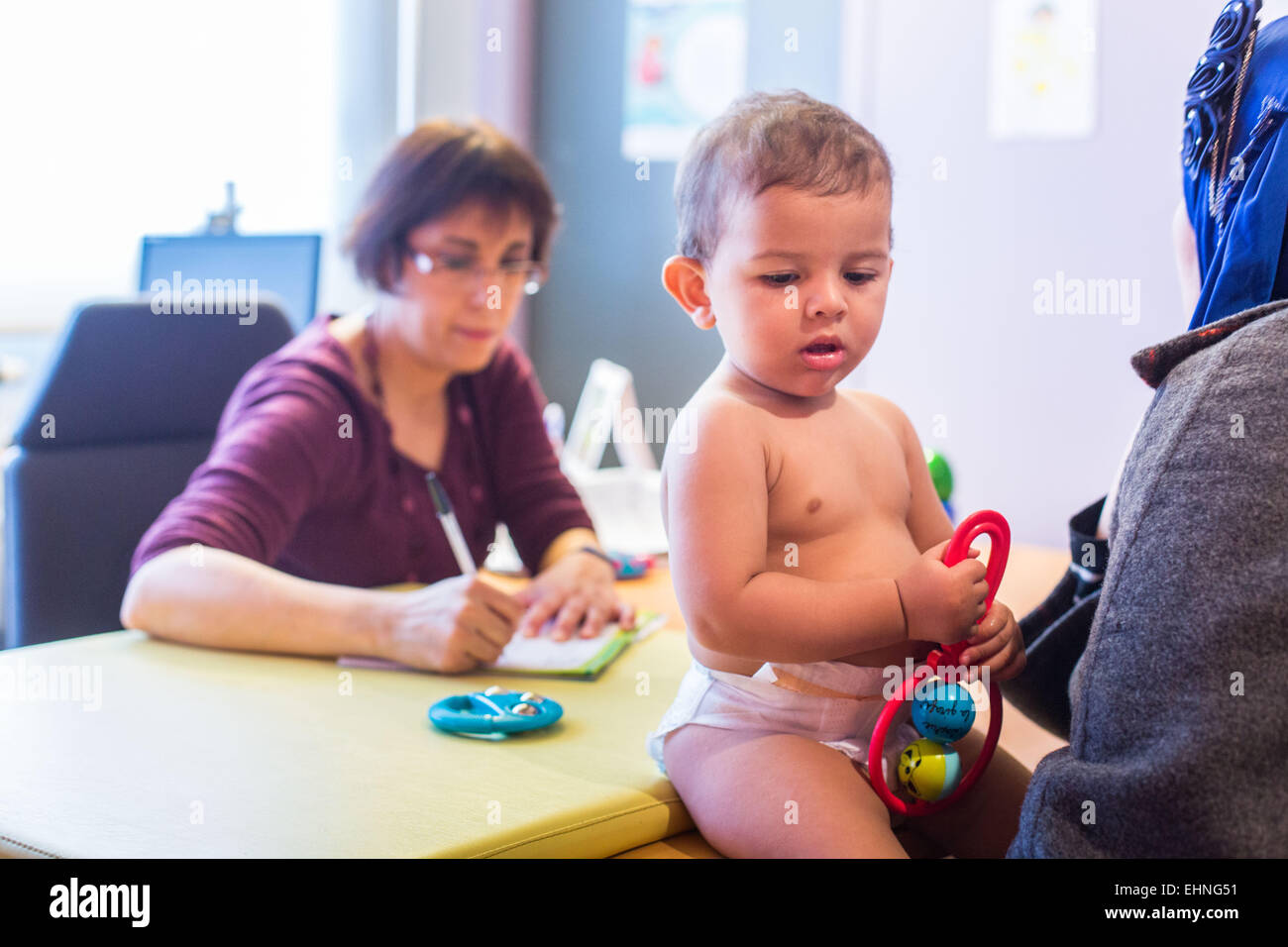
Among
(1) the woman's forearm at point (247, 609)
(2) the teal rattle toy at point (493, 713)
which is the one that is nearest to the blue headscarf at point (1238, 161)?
(2) the teal rattle toy at point (493, 713)

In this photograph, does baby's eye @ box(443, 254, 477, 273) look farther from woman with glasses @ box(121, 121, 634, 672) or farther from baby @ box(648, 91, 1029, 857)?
baby @ box(648, 91, 1029, 857)

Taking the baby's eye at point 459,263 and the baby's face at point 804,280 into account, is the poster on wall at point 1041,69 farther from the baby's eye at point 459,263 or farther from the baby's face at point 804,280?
the baby's face at point 804,280

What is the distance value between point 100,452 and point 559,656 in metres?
Result: 0.85

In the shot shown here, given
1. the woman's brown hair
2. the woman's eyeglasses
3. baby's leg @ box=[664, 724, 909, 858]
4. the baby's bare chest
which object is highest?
the woman's brown hair

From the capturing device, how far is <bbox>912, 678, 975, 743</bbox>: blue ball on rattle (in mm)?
734

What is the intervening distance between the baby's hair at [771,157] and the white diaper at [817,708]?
0.95 ft

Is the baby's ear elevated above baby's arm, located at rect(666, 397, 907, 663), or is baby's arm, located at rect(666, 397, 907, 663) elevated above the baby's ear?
the baby's ear

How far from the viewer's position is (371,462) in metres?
1.51

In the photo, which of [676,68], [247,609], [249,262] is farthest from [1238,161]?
[676,68]

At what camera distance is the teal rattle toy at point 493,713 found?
2.98 ft

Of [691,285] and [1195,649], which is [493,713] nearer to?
[691,285]

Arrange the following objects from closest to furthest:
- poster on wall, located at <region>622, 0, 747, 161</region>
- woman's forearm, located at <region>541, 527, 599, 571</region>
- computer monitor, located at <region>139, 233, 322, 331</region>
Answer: woman's forearm, located at <region>541, 527, 599, 571</region> < computer monitor, located at <region>139, 233, 322, 331</region> < poster on wall, located at <region>622, 0, 747, 161</region>

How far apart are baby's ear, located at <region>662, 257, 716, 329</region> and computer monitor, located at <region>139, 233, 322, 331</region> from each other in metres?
1.51

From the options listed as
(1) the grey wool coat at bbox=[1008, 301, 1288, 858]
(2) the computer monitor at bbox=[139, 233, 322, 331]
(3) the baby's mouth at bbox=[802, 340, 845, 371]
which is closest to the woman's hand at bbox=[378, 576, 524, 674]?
(3) the baby's mouth at bbox=[802, 340, 845, 371]
